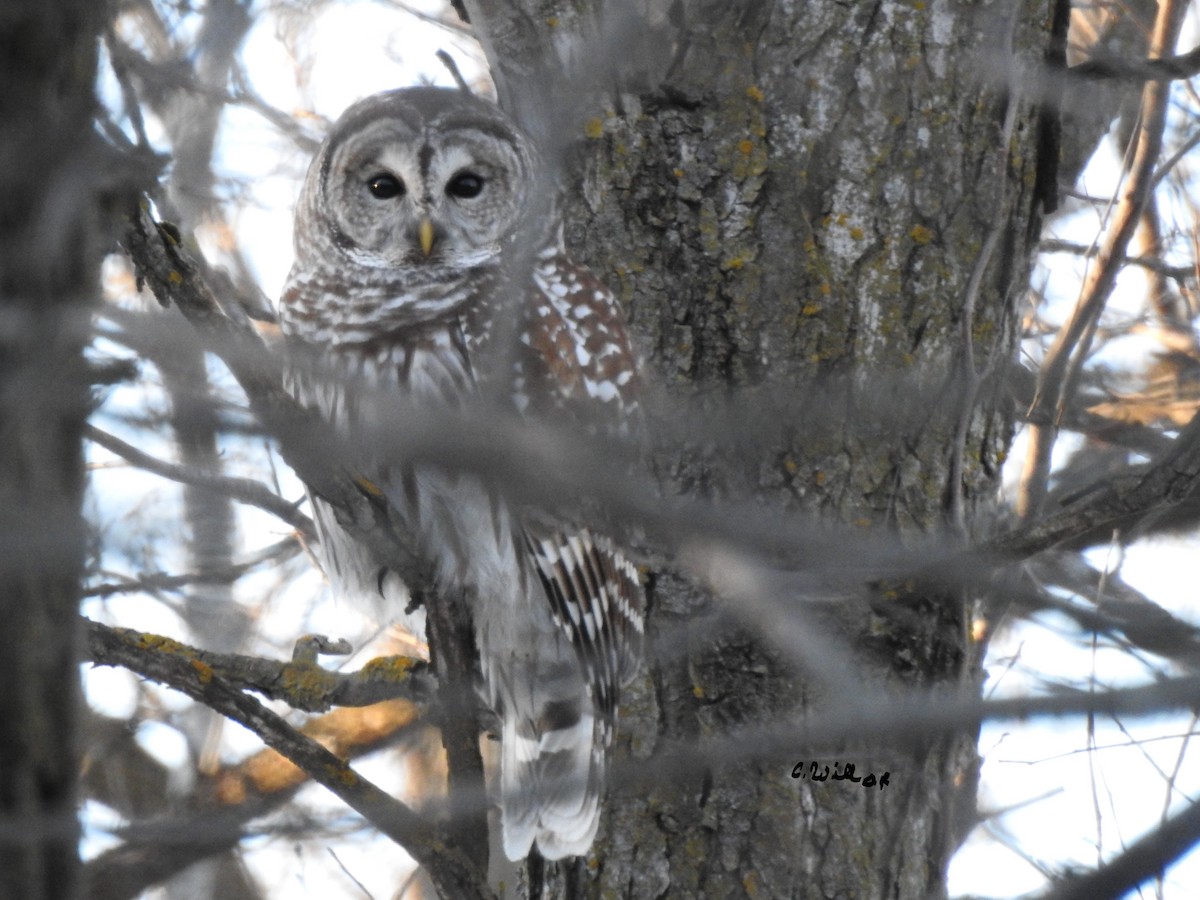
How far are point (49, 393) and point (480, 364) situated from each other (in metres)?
2.17

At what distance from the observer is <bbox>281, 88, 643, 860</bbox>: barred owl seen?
3541mm

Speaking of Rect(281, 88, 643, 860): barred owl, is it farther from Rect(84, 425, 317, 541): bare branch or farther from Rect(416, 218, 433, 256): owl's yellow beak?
Rect(84, 425, 317, 541): bare branch

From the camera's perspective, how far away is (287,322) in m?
3.91

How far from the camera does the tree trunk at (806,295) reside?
3.36m

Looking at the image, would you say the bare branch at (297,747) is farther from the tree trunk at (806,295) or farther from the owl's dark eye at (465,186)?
Result: the owl's dark eye at (465,186)

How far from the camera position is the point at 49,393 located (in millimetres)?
1184

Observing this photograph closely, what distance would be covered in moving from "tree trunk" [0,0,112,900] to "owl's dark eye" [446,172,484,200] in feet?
7.75

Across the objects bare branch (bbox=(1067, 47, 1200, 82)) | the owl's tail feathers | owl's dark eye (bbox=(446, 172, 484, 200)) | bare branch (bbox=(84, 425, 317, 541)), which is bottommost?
the owl's tail feathers

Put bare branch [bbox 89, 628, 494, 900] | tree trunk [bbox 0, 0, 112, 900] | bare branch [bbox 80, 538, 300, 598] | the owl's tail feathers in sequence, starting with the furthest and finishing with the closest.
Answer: the owl's tail feathers → bare branch [bbox 89, 628, 494, 900] → bare branch [bbox 80, 538, 300, 598] → tree trunk [bbox 0, 0, 112, 900]

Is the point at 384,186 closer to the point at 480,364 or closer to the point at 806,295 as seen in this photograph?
the point at 480,364

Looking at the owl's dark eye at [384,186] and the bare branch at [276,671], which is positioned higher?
the owl's dark eye at [384,186]
